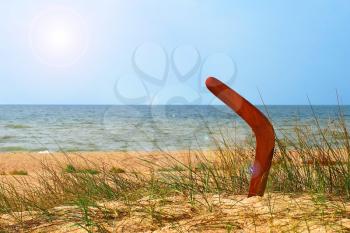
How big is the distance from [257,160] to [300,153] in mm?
1328

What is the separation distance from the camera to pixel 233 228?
207cm

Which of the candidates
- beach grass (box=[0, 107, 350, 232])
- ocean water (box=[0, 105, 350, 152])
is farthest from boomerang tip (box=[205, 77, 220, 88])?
ocean water (box=[0, 105, 350, 152])

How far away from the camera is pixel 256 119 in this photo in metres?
2.40

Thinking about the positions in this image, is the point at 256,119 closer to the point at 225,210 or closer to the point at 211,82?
the point at 211,82

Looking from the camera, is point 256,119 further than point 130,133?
No

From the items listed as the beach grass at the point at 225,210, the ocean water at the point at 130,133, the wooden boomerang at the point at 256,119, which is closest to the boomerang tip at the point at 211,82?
the wooden boomerang at the point at 256,119

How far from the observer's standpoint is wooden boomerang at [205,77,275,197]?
237cm

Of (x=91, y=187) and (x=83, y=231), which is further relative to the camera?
(x=91, y=187)

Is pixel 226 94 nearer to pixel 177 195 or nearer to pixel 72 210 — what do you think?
pixel 177 195

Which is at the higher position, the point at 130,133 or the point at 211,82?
the point at 211,82

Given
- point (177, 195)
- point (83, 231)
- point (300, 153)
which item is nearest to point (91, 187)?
point (177, 195)

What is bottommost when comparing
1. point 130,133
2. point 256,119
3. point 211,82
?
point 130,133

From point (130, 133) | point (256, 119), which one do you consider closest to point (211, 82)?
point (256, 119)

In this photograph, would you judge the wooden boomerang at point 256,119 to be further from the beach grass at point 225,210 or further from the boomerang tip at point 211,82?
the beach grass at point 225,210
